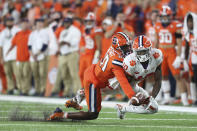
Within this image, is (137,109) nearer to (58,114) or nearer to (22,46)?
(58,114)

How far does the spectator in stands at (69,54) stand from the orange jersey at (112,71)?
5.62m

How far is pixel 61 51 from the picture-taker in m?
13.8

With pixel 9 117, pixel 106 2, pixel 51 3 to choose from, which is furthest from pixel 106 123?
pixel 51 3

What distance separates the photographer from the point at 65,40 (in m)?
13.6

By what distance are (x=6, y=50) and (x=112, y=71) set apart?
8.06 metres

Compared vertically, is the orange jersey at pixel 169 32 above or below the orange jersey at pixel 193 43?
above

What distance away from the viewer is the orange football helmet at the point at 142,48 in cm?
724

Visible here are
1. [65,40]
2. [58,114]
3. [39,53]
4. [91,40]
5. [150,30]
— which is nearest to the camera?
[58,114]

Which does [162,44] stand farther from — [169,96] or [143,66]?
[143,66]

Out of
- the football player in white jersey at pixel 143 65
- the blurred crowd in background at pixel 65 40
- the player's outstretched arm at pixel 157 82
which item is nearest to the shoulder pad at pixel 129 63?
the football player in white jersey at pixel 143 65

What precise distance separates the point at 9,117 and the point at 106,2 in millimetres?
8592

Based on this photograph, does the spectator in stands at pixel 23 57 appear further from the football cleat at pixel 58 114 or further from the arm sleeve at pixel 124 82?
the arm sleeve at pixel 124 82

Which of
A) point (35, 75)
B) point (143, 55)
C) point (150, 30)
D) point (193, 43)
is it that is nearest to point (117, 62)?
point (143, 55)

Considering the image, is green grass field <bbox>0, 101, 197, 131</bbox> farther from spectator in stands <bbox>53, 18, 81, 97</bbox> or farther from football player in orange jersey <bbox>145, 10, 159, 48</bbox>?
spectator in stands <bbox>53, 18, 81, 97</bbox>
